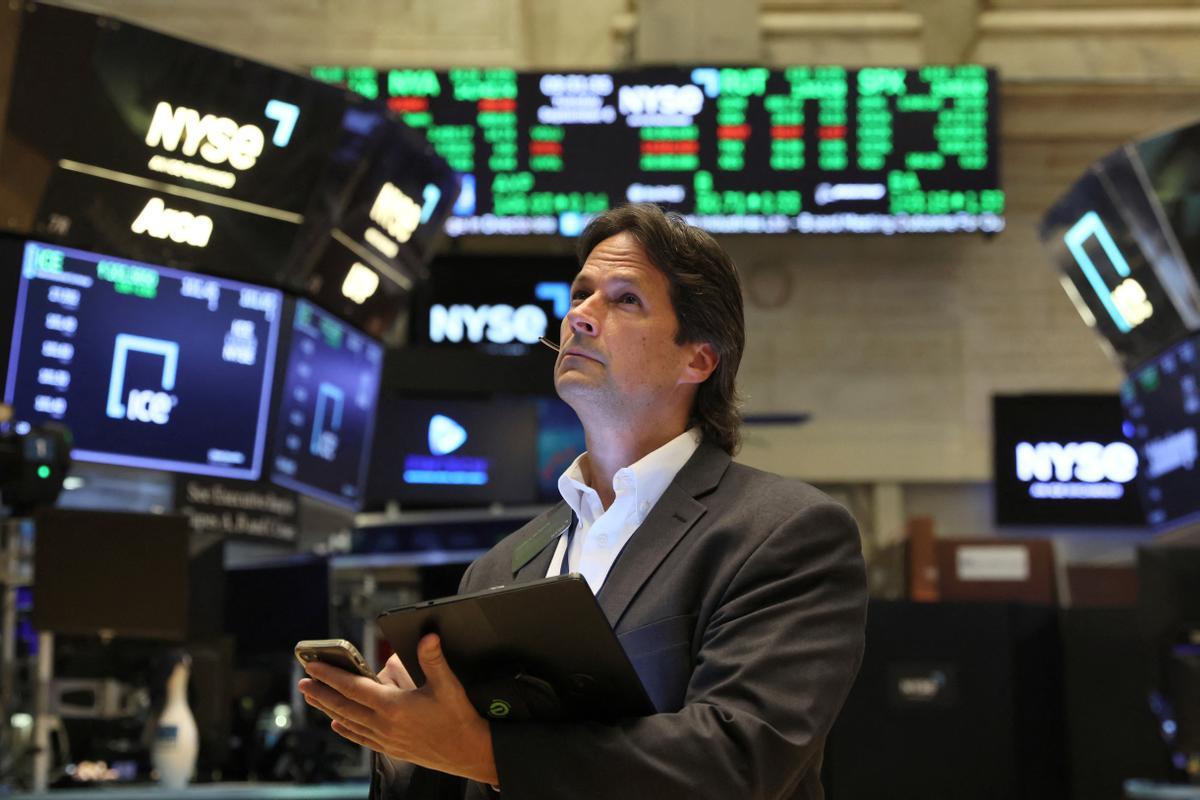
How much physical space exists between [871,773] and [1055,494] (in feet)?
10.2

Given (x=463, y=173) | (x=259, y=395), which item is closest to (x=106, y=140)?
(x=259, y=395)

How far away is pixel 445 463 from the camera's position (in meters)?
8.18

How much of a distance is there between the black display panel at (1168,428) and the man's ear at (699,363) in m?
5.08

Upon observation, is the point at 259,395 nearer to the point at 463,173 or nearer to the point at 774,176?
the point at 463,173

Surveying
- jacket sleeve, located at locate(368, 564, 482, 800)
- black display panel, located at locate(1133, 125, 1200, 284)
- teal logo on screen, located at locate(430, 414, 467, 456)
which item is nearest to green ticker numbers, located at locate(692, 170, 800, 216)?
teal logo on screen, located at locate(430, 414, 467, 456)

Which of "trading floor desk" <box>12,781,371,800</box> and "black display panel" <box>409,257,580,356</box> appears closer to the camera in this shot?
"trading floor desk" <box>12,781,371,800</box>

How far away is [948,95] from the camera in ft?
27.5

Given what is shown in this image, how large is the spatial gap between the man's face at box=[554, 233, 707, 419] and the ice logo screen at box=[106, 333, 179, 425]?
362 centimetres

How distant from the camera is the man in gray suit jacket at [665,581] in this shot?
5.04 ft

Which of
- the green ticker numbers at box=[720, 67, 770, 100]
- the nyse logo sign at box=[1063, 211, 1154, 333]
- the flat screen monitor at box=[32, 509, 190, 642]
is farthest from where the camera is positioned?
the green ticker numbers at box=[720, 67, 770, 100]

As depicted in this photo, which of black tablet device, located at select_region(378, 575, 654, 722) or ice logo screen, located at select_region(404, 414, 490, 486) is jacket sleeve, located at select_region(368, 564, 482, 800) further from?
ice logo screen, located at select_region(404, 414, 490, 486)

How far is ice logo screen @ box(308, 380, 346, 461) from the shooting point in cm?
598

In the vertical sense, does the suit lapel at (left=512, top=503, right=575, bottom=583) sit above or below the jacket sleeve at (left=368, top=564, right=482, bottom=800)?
above

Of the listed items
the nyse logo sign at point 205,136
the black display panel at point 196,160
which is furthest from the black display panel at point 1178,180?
the nyse logo sign at point 205,136
